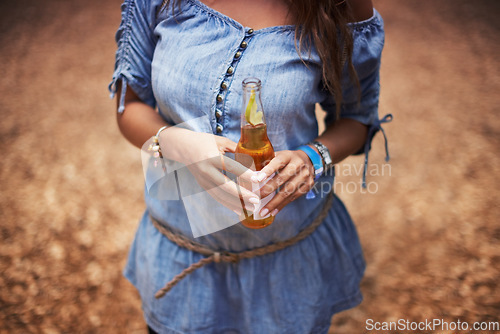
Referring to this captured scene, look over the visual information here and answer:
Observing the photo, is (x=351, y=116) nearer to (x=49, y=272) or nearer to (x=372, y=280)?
(x=372, y=280)

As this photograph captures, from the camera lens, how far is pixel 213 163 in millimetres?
944

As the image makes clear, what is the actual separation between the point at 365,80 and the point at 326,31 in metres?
0.24

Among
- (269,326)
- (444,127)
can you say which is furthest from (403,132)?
(269,326)

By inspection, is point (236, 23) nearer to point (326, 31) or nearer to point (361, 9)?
point (326, 31)


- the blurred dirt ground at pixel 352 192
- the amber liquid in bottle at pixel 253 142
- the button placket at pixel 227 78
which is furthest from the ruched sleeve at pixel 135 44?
the blurred dirt ground at pixel 352 192

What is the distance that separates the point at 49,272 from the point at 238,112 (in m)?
2.26

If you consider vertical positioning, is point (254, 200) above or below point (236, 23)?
below

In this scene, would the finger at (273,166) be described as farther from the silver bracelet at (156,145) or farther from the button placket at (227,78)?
the silver bracelet at (156,145)

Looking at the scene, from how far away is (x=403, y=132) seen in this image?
12.2 feet

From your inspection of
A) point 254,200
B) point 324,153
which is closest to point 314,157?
point 324,153

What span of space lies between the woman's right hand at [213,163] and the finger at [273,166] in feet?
0.07

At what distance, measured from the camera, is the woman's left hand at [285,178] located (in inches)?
38.3

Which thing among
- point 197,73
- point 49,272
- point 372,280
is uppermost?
point 197,73

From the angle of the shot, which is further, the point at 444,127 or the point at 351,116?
the point at 444,127
